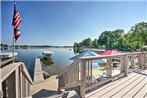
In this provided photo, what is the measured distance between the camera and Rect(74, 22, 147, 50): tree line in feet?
121

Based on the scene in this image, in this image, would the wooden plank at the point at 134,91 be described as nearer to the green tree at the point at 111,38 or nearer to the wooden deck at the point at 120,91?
the wooden deck at the point at 120,91

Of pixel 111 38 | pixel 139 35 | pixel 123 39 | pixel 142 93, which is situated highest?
pixel 111 38

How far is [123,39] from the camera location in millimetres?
60312

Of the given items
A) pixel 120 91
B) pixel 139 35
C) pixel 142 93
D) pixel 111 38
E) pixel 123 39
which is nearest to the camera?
pixel 142 93

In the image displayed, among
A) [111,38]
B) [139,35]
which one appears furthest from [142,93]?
[111,38]

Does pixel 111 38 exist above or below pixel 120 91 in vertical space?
above

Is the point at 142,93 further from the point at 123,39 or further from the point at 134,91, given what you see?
the point at 123,39

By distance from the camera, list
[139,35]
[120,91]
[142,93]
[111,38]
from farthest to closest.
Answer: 1. [111,38]
2. [139,35]
3. [120,91]
4. [142,93]

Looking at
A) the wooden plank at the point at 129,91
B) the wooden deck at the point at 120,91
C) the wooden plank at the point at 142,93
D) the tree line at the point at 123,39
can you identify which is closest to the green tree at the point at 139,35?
the tree line at the point at 123,39

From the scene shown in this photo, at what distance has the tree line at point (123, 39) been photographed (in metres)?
36.9

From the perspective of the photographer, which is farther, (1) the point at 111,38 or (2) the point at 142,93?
(1) the point at 111,38

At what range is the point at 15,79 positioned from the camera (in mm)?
2650

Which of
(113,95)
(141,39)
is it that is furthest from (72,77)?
(141,39)

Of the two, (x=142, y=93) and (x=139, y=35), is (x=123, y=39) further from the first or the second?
(x=142, y=93)
